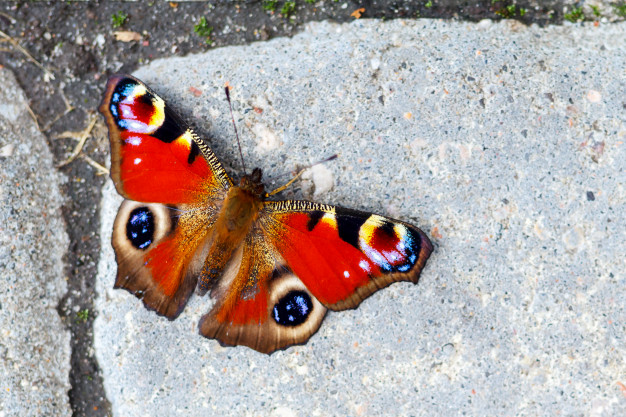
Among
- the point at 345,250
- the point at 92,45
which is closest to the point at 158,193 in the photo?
the point at 345,250

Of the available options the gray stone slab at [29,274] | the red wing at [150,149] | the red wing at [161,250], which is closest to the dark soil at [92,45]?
the gray stone slab at [29,274]

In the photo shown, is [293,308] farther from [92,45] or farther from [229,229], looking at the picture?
[92,45]

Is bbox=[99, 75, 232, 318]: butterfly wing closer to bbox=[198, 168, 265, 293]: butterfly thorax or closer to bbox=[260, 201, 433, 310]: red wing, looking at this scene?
bbox=[198, 168, 265, 293]: butterfly thorax

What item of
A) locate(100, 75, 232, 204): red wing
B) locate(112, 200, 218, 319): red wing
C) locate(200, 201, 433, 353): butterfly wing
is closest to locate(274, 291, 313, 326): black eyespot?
locate(200, 201, 433, 353): butterfly wing

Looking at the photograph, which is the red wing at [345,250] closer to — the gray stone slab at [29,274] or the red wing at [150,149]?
the red wing at [150,149]

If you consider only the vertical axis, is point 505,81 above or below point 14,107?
above

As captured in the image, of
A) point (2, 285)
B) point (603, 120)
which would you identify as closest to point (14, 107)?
point (2, 285)

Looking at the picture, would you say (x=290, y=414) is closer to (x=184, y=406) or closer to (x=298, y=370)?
(x=298, y=370)
